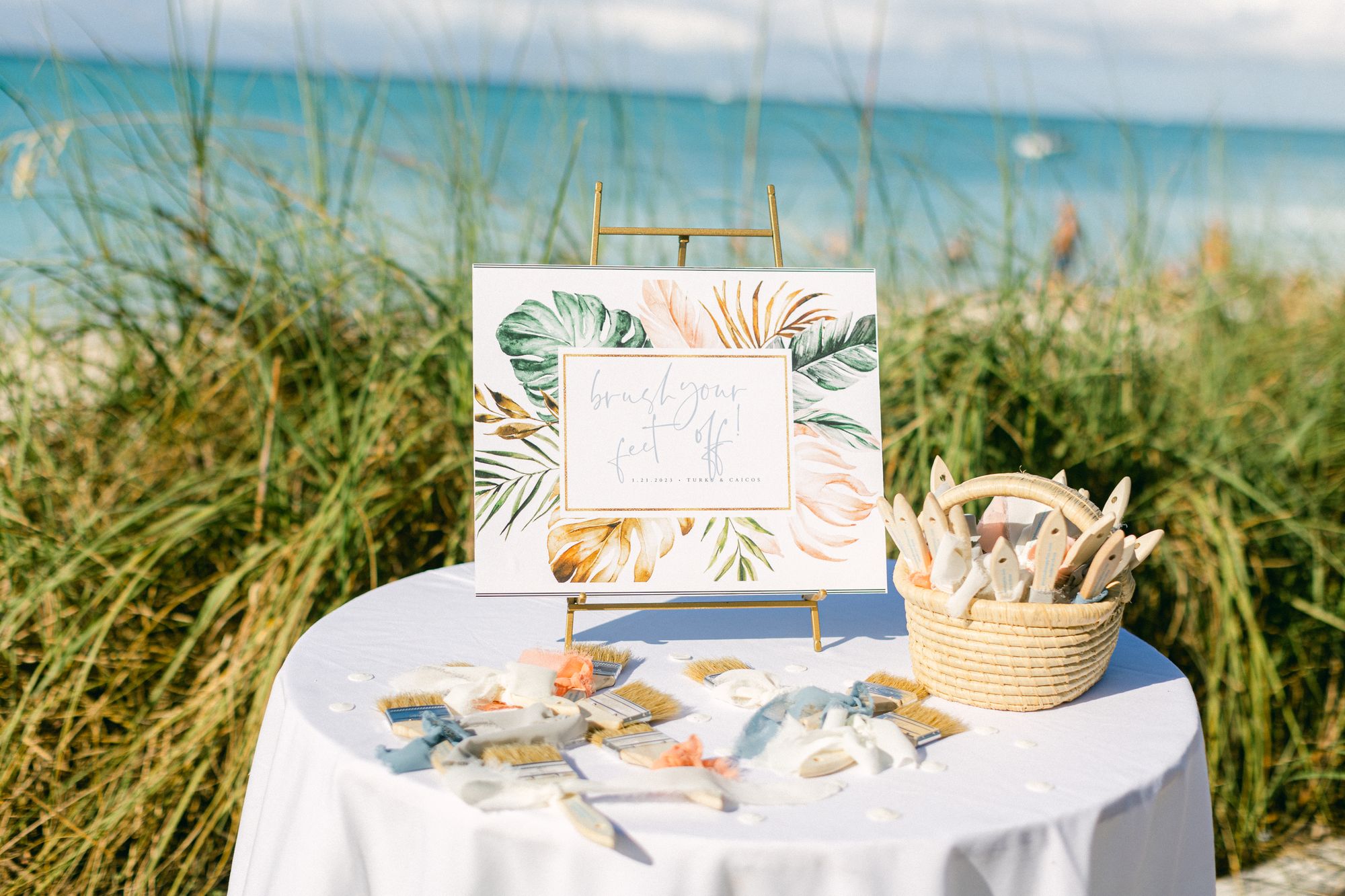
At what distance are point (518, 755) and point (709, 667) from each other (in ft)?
1.08

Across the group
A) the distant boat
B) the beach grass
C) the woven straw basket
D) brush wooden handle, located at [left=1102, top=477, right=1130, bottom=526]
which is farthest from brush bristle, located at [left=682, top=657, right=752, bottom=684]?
the distant boat

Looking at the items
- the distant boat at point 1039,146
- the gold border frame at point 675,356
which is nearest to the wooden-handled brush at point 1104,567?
the gold border frame at point 675,356

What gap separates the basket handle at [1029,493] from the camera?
1.09 m

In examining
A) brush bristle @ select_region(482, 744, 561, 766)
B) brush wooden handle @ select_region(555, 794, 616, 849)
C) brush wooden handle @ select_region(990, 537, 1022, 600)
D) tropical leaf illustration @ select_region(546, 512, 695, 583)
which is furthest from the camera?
tropical leaf illustration @ select_region(546, 512, 695, 583)

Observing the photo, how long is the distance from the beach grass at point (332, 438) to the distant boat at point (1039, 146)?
A: 27 cm

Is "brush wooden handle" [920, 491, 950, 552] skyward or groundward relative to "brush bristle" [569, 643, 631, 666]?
skyward

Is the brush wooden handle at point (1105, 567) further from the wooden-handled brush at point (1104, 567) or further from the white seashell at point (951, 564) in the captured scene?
the white seashell at point (951, 564)

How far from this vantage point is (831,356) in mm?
1302

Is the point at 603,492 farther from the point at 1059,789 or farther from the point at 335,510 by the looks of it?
the point at 335,510

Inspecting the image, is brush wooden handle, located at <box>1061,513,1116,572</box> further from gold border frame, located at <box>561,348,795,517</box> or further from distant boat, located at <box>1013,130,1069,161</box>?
distant boat, located at <box>1013,130,1069,161</box>

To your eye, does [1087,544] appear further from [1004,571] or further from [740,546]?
[740,546]

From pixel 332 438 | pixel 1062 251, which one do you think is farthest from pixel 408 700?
pixel 1062 251

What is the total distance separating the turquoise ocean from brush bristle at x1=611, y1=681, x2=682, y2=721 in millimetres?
1322

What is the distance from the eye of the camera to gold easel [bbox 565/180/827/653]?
1281 millimetres
